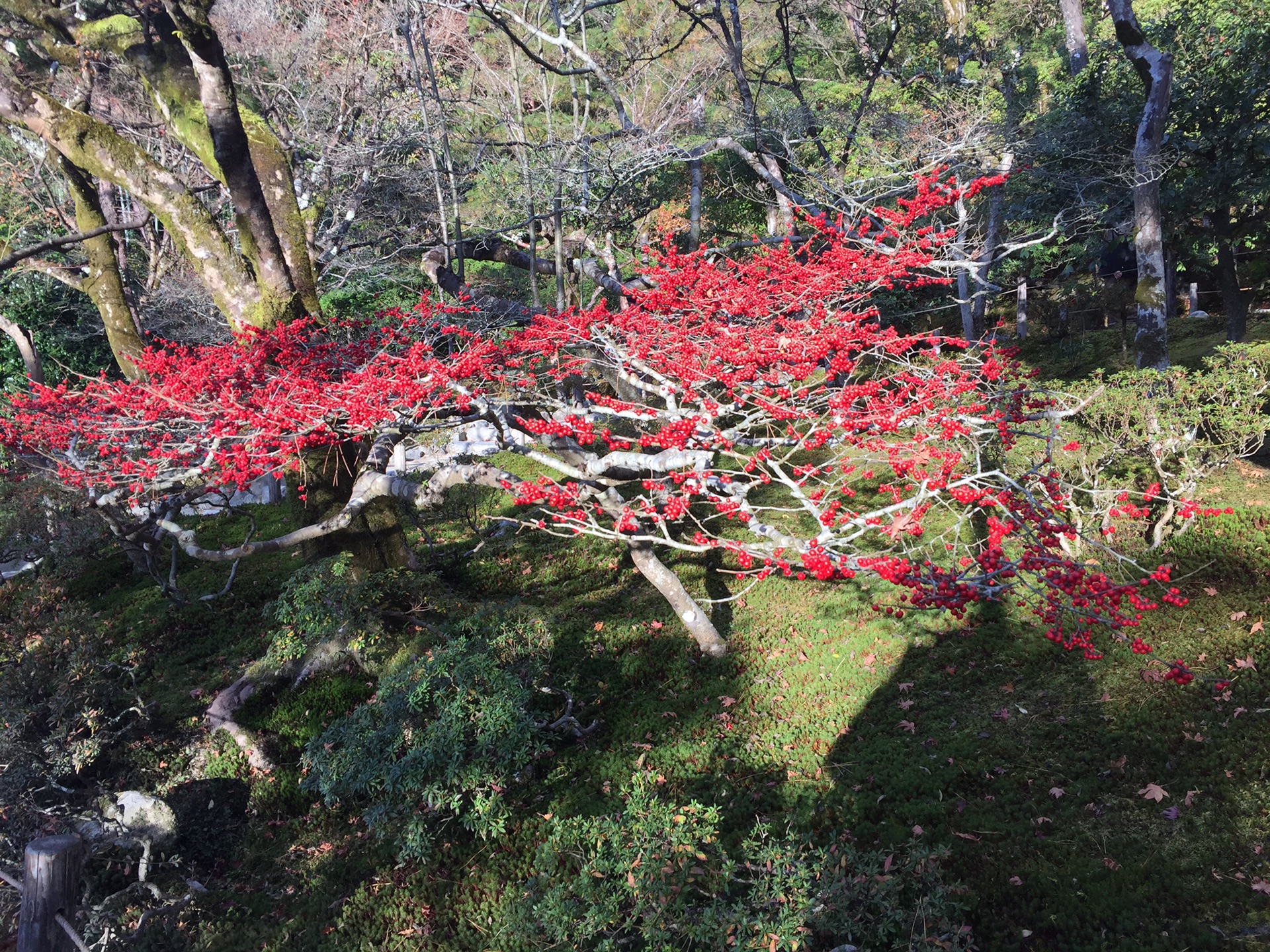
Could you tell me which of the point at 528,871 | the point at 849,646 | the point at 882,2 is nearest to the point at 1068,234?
the point at 882,2

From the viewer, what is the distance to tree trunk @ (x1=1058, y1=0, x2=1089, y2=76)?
1284 cm

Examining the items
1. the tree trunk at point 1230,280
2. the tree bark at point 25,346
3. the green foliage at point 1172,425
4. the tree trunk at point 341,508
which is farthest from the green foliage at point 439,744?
the tree trunk at point 1230,280

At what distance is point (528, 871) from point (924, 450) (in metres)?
4.53

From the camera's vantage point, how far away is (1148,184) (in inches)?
344

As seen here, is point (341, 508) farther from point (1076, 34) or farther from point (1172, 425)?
point (1076, 34)

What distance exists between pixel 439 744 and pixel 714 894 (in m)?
2.21

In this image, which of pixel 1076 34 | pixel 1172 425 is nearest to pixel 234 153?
pixel 1172 425

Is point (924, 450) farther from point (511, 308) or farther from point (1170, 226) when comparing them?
point (1170, 226)

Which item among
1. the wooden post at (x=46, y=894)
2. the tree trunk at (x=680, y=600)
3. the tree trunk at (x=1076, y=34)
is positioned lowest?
the tree trunk at (x=680, y=600)

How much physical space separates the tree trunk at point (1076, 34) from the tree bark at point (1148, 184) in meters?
4.59

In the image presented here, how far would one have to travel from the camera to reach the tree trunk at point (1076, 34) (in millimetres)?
12836

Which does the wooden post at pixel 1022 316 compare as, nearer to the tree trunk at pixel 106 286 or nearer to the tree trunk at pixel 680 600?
the tree trunk at pixel 680 600

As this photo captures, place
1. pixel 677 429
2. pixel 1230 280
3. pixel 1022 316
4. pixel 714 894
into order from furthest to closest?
pixel 1022 316 → pixel 1230 280 → pixel 677 429 → pixel 714 894

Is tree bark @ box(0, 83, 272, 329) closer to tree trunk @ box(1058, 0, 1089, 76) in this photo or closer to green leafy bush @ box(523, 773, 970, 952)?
green leafy bush @ box(523, 773, 970, 952)
